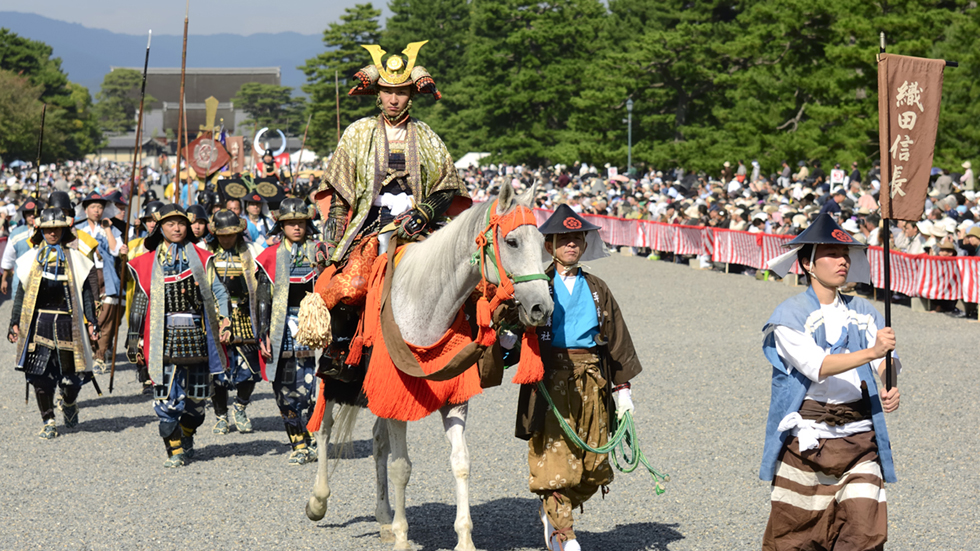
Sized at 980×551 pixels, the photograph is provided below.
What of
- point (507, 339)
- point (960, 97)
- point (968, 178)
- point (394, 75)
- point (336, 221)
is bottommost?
point (507, 339)

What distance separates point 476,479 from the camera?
7.52m

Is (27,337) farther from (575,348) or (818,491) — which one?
(818,491)

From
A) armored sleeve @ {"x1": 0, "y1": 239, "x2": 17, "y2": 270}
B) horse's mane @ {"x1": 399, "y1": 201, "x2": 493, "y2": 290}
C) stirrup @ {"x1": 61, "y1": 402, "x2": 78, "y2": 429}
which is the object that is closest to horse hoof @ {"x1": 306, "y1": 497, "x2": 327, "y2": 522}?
horse's mane @ {"x1": 399, "y1": 201, "x2": 493, "y2": 290}

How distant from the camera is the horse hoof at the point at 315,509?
20.7ft

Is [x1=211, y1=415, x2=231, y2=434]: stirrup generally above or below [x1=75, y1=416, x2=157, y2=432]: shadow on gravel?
above

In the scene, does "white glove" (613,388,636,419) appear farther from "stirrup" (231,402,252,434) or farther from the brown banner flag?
"stirrup" (231,402,252,434)

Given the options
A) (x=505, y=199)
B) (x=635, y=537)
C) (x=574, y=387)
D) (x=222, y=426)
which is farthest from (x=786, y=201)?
(x=505, y=199)

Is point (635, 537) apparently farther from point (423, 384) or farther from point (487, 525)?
point (423, 384)

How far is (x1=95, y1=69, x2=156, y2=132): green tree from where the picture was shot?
14500 cm

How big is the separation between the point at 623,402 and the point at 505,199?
1.36 metres

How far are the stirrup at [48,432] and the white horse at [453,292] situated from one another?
4.57 metres

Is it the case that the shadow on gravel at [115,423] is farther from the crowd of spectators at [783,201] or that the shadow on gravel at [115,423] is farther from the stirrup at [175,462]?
the crowd of spectators at [783,201]

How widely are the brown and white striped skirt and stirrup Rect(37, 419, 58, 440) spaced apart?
22.9 feet

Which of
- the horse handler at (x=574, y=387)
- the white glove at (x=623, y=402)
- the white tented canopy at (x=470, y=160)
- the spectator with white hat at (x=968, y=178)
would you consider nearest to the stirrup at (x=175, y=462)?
the horse handler at (x=574, y=387)
